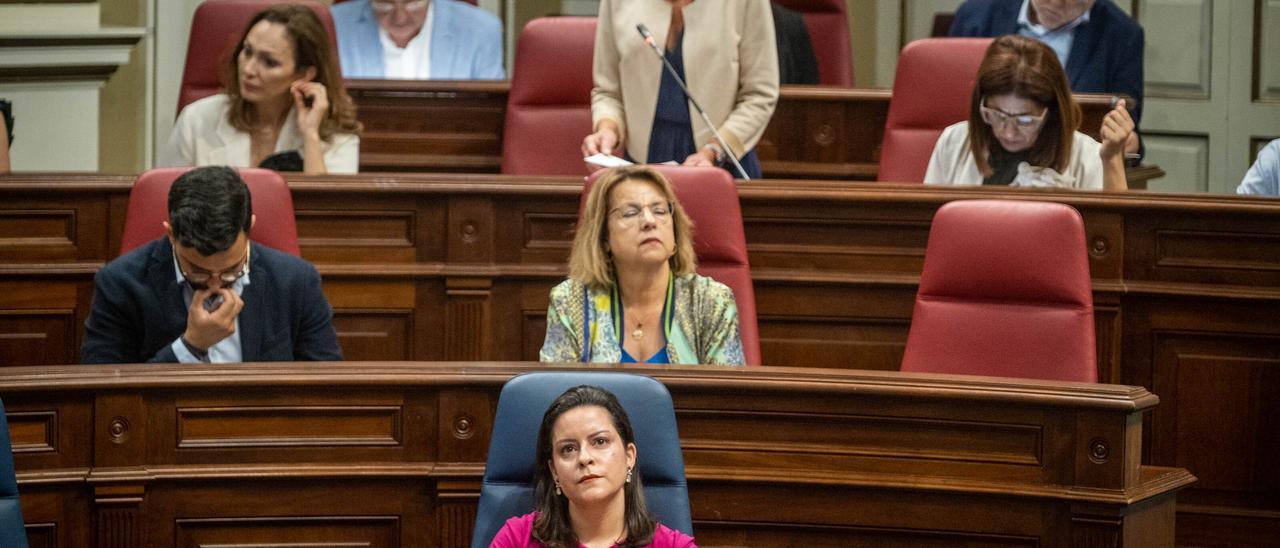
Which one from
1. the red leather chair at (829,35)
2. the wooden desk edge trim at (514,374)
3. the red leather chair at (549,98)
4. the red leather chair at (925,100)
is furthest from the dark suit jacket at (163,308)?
the red leather chair at (829,35)

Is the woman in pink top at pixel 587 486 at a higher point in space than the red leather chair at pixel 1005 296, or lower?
lower

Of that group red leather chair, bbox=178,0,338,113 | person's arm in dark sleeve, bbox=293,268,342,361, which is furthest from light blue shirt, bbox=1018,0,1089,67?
person's arm in dark sleeve, bbox=293,268,342,361

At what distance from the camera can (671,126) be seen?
3.83 m

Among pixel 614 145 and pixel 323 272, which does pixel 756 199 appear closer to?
pixel 614 145

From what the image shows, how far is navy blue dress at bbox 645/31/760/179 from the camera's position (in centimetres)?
381

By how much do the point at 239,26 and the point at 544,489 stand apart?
8.07 ft

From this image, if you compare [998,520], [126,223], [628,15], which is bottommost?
[998,520]

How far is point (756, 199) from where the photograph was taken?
3.50 metres

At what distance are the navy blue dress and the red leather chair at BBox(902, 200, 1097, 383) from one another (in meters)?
0.84

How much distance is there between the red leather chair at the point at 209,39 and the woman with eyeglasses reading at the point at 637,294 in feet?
5.18

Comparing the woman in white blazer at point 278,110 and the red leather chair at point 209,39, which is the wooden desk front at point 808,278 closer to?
the woman in white blazer at point 278,110

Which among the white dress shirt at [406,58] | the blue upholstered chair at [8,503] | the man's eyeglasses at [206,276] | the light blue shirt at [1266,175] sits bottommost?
the blue upholstered chair at [8,503]

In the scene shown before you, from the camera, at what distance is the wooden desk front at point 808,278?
328 cm

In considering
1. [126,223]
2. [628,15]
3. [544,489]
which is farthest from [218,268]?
[628,15]
